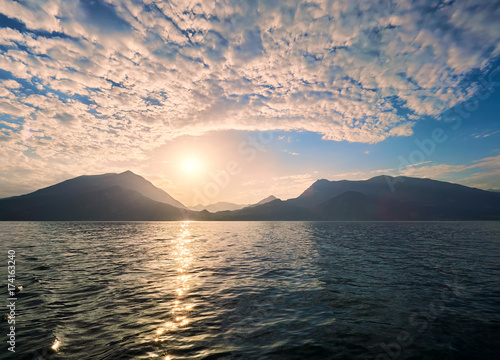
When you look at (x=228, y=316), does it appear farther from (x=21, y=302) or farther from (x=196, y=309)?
(x=21, y=302)

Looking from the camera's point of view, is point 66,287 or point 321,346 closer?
point 321,346

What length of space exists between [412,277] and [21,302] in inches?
1301

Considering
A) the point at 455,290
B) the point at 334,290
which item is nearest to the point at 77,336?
the point at 334,290

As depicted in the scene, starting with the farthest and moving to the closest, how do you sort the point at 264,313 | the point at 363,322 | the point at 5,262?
the point at 5,262, the point at 264,313, the point at 363,322

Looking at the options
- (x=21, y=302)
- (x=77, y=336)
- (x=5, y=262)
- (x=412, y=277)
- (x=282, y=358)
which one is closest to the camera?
(x=282, y=358)

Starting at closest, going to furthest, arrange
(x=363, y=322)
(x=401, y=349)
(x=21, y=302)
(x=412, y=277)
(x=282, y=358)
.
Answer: (x=282, y=358), (x=401, y=349), (x=363, y=322), (x=21, y=302), (x=412, y=277)

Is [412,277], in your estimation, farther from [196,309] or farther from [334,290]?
[196,309]

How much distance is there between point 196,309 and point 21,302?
12.3 metres

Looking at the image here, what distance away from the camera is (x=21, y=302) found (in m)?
15.0

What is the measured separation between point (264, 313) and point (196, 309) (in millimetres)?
4429

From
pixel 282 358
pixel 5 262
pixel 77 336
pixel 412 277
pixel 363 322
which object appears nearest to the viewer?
pixel 282 358

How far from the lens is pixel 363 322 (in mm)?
12422

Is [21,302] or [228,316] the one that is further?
[21,302]

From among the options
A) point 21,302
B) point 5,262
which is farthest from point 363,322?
point 5,262
